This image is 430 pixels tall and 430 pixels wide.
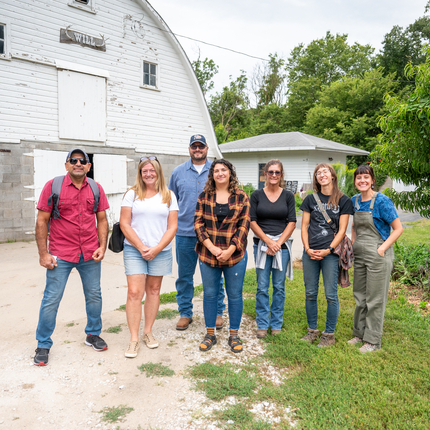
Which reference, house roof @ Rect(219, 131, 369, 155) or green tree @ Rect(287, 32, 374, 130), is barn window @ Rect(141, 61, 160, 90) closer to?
house roof @ Rect(219, 131, 369, 155)

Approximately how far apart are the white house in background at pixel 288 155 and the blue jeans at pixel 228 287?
53.7 feet

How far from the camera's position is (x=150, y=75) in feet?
38.1

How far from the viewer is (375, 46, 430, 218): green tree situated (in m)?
4.26

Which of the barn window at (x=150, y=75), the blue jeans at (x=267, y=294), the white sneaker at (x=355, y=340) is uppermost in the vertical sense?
the barn window at (x=150, y=75)

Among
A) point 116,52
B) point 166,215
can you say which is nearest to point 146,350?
point 166,215

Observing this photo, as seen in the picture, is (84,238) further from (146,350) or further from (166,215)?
(146,350)

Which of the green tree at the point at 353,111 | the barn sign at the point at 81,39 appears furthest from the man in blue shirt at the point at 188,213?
the green tree at the point at 353,111

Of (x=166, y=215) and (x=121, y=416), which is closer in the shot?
(x=121, y=416)

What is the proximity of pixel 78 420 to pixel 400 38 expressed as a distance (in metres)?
42.3

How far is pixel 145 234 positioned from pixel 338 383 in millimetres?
2162

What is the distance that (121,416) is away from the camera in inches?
103

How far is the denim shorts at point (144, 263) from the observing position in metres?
3.60

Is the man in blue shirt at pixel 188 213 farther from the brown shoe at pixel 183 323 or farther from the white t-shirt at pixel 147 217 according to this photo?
the white t-shirt at pixel 147 217

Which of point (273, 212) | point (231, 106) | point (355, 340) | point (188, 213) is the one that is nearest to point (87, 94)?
point (188, 213)
